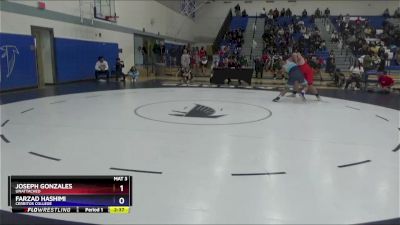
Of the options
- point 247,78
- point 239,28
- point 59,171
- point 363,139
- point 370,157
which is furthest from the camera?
point 239,28

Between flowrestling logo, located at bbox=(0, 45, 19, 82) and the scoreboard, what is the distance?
9.86 m

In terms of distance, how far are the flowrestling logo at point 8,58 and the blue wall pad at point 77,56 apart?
2.42m

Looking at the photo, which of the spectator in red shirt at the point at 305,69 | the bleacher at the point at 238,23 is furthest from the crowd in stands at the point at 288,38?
the spectator in red shirt at the point at 305,69

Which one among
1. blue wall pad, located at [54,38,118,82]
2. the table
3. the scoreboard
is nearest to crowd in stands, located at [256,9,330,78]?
the table

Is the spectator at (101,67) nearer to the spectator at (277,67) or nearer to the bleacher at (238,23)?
the spectator at (277,67)

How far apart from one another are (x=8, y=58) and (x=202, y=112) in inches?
304

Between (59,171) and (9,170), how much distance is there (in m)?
0.59

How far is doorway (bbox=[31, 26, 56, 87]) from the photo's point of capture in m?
13.4

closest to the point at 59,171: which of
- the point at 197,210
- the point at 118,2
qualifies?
the point at 197,210

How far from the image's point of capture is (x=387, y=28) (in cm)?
2525

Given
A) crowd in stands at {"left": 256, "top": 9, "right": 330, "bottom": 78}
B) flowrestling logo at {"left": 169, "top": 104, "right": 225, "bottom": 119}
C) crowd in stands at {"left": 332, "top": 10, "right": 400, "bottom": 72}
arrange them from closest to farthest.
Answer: flowrestling logo at {"left": 169, "top": 104, "right": 225, "bottom": 119} → crowd in stands at {"left": 256, "top": 9, "right": 330, "bottom": 78} → crowd in stands at {"left": 332, "top": 10, "right": 400, "bottom": 72}

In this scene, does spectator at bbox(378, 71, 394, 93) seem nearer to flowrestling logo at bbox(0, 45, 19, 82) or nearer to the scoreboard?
the scoreboard

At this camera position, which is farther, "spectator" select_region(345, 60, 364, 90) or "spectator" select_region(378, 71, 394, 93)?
"spectator" select_region(345, 60, 364, 90)

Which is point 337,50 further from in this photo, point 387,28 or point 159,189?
point 159,189
